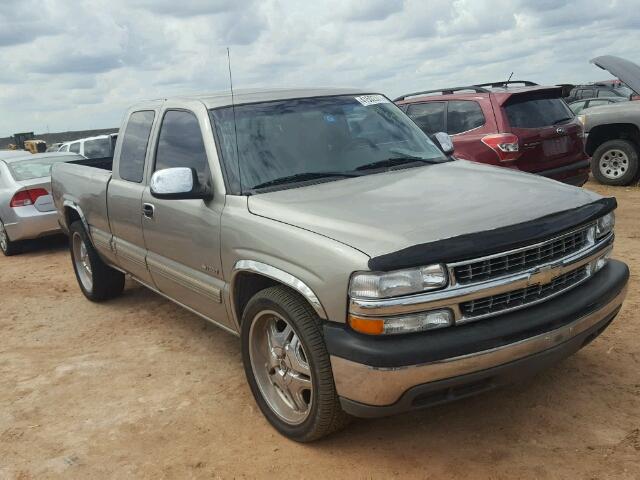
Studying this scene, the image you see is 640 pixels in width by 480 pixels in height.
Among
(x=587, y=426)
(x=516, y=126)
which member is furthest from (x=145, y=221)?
(x=516, y=126)

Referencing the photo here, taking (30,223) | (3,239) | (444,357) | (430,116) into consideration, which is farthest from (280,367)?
(3,239)

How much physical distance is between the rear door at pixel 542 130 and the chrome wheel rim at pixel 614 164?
9.40 feet

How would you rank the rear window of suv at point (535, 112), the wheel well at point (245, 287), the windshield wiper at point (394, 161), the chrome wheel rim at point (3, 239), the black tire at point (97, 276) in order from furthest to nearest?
the chrome wheel rim at point (3, 239)
the rear window of suv at point (535, 112)
the black tire at point (97, 276)
the windshield wiper at point (394, 161)
the wheel well at point (245, 287)

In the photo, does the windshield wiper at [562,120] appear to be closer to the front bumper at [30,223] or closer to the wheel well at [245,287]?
the wheel well at [245,287]

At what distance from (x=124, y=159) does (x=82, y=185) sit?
3.16 feet

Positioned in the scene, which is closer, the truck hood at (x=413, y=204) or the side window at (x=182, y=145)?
the truck hood at (x=413, y=204)

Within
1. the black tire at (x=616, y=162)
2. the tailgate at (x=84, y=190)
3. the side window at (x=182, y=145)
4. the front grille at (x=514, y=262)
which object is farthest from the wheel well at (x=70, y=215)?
the black tire at (x=616, y=162)

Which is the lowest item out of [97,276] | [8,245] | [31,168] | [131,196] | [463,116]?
[8,245]

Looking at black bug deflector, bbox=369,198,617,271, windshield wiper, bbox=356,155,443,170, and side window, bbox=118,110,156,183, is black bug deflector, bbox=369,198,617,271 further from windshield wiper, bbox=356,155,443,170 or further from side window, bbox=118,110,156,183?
side window, bbox=118,110,156,183

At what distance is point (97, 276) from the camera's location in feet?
20.3

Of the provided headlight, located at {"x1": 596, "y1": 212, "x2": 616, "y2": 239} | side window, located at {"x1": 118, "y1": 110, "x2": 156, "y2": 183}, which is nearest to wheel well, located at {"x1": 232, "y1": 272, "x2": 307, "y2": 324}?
side window, located at {"x1": 118, "y1": 110, "x2": 156, "y2": 183}

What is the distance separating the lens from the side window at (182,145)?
13.3 ft

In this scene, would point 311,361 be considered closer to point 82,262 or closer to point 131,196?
point 131,196

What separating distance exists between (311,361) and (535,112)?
20.6ft
